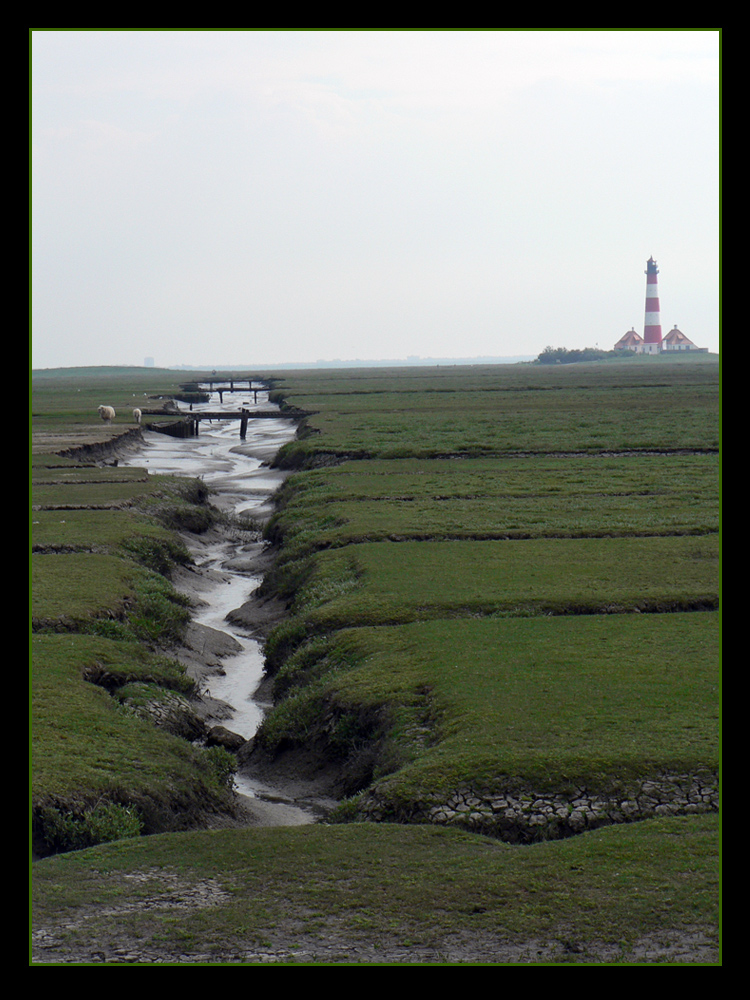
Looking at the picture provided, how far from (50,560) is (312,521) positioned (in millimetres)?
8112

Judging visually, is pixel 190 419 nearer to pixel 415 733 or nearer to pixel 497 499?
pixel 497 499

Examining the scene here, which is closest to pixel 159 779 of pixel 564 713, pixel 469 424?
pixel 564 713

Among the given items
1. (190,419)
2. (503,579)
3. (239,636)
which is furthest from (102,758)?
(190,419)

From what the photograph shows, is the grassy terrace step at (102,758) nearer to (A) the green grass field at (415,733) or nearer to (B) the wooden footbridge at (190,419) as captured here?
(A) the green grass field at (415,733)

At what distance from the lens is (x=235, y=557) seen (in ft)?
94.8

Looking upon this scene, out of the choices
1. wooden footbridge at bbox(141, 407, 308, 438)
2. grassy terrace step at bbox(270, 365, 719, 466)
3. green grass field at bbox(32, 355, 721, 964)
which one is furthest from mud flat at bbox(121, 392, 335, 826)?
wooden footbridge at bbox(141, 407, 308, 438)

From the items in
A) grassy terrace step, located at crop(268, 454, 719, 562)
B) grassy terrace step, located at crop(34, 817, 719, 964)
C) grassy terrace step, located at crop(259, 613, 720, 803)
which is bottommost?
grassy terrace step, located at crop(34, 817, 719, 964)

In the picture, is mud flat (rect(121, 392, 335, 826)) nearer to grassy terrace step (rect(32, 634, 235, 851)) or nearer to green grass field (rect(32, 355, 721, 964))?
green grass field (rect(32, 355, 721, 964))

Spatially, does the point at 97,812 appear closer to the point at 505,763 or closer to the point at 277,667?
the point at 505,763

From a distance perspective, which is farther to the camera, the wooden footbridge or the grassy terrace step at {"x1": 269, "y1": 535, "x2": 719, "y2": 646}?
the wooden footbridge

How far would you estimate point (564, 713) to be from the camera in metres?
12.4

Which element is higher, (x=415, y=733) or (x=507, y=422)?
(x=507, y=422)

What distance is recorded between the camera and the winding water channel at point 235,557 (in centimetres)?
1339

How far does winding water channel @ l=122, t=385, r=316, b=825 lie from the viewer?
13.4m
